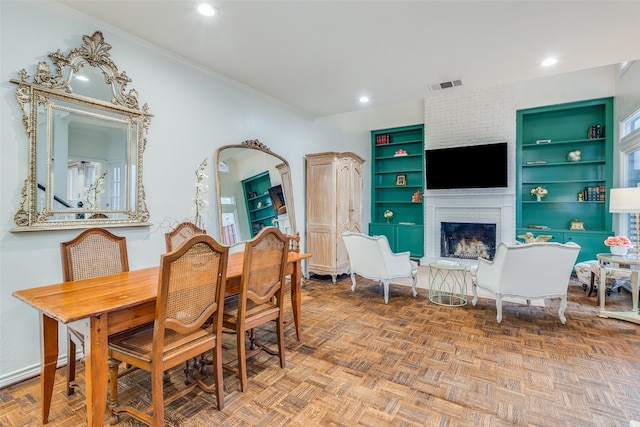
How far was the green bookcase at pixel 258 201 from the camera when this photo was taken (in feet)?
12.9

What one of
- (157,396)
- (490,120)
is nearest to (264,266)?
(157,396)

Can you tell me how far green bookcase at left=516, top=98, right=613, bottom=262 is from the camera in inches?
199

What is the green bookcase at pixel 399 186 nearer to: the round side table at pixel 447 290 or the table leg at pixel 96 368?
the round side table at pixel 447 290

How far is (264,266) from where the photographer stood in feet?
7.10

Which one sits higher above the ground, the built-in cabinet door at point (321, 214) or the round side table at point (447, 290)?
the built-in cabinet door at point (321, 214)

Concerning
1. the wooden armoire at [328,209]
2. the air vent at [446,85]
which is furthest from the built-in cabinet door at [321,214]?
the air vent at [446,85]

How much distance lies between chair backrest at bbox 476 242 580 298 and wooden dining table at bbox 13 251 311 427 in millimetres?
2754

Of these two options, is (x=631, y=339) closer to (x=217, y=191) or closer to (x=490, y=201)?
(x=490, y=201)

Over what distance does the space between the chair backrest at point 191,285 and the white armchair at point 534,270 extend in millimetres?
2797

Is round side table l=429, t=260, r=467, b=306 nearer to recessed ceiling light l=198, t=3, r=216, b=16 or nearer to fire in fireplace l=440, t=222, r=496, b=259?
fire in fireplace l=440, t=222, r=496, b=259

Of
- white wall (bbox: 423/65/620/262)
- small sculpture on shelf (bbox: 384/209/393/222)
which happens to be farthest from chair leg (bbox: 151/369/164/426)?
small sculpture on shelf (bbox: 384/209/393/222)

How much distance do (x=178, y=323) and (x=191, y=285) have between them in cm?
20

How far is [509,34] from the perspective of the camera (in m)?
2.70

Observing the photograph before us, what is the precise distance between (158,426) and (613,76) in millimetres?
7194
